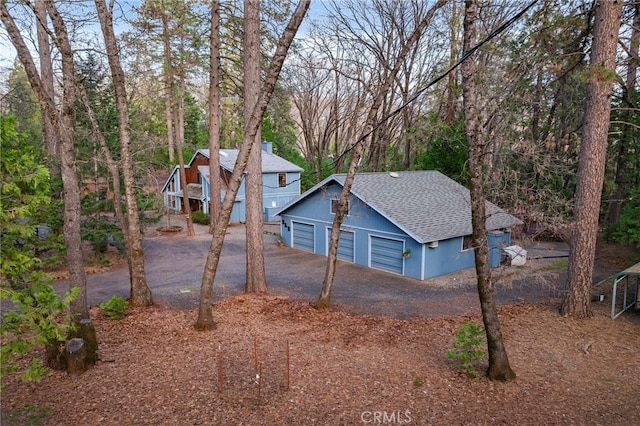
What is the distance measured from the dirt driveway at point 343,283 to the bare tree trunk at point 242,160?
2577 millimetres

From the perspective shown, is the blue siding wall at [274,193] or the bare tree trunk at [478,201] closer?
the bare tree trunk at [478,201]

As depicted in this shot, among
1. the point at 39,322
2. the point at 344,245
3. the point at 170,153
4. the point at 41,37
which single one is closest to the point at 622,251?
the point at 344,245

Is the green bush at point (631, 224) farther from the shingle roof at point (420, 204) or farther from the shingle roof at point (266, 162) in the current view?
the shingle roof at point (266, 162)

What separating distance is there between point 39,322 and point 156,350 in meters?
3.46

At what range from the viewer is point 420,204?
56.8ft

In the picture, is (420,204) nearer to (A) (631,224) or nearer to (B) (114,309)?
(A) (631,224)

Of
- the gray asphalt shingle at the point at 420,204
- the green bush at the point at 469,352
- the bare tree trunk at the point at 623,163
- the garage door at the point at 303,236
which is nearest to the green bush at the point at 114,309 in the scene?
the green bush at the point at 469,352

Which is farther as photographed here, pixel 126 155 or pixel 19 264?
pixel 126 155

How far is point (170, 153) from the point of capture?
37938 millimetres

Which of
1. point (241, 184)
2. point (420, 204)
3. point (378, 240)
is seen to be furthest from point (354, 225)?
point (241, 184)

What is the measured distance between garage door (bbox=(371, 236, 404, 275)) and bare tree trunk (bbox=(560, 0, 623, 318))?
20.6 feet

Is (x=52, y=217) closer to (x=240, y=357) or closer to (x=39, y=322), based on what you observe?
(x=240, y=357)

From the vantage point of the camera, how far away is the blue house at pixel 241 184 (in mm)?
28984

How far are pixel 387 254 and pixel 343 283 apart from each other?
9.08 feet
